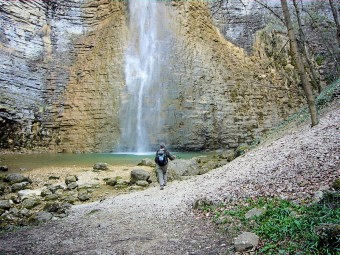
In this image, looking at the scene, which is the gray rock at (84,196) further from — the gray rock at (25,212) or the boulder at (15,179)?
the boulder at (15,179)

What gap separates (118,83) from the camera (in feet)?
86.6

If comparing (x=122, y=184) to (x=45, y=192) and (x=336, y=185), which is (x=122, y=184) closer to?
(x=45, y=192)

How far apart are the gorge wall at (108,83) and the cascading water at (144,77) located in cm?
56

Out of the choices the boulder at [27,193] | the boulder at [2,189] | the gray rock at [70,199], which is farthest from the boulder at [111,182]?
the boulder at [2,189]

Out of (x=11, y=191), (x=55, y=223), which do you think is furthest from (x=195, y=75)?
(x=55, y=223)

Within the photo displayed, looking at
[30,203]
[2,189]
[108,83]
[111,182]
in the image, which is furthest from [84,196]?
[108,83]

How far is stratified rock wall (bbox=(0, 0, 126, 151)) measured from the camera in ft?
80.2

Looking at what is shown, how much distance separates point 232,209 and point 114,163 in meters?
12.3

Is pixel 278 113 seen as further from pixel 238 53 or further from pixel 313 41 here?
pixel 313 41

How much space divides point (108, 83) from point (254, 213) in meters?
22.1

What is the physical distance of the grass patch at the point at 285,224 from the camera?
4.32 m

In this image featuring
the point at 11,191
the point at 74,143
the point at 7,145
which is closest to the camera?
the point at 11,191

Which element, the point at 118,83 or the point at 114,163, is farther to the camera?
the point at 118,83

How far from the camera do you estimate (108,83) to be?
87.1 feet
